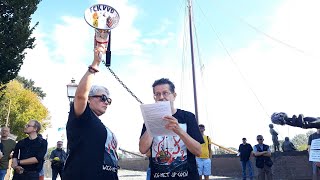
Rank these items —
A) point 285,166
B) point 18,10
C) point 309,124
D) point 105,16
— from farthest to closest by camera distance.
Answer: point 18,10 < point 285,166 < point 309,124 < point 105,16

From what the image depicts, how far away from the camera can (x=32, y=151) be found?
227 inches

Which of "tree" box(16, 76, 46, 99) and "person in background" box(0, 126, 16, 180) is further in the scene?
"tree" box(16, 76, 46, 99)

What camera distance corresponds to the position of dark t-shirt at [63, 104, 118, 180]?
2594 millimetres

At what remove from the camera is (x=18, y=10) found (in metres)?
13.6

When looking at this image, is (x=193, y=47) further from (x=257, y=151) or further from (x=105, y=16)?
(x=105, y=16)

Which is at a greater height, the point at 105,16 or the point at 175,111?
the point at 105,16

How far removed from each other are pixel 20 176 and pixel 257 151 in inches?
308

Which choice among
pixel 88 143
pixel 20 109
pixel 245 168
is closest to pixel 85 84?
pixel 88 143

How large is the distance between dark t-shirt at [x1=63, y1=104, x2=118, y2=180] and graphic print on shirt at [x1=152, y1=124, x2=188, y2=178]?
0.52 m

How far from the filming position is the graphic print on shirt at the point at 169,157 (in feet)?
9.99

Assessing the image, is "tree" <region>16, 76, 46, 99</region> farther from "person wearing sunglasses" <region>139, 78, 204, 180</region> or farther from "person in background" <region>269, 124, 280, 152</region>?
"person wearing sunglasses" <region>139, 78, 204, 180</region>

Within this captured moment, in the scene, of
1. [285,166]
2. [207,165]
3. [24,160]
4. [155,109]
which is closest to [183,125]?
[155,109]

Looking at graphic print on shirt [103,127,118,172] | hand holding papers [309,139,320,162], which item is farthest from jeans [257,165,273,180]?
graphic print on shirt [103,127,118,172]

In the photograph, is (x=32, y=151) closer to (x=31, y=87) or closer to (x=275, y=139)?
(x=275, y=139)
